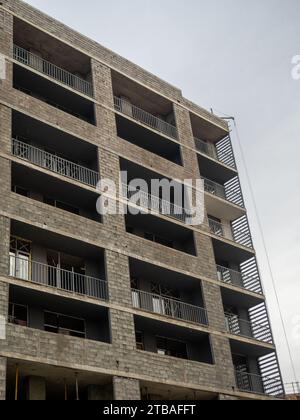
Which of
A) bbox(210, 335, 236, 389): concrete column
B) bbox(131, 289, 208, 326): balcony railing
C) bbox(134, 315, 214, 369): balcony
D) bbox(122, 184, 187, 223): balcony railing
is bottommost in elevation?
bbox(210, 335, 236, 389): concrete column

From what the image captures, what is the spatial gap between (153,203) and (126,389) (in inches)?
459

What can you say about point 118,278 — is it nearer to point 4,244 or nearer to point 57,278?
point 57,278

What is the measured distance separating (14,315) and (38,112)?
34.7 ft

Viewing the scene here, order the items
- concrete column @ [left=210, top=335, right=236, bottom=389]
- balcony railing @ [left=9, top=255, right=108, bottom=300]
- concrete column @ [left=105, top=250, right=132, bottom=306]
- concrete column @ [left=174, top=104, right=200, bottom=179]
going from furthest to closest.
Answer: concrete column @ [left=174, top=104, right=200, bottom=179] < concrete column @ [left=210, top=335, right=236, bottom=389] < concrete column @ [left=105, top=250, right=132, bottom=306] < balcony railing @ [left=9, top=255, right=108, bottom=300]

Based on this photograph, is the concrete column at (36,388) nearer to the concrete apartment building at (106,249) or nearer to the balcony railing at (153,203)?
the concrete apartment building at (106,249)

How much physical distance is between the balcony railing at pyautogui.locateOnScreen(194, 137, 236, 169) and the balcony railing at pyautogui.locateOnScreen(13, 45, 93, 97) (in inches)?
344

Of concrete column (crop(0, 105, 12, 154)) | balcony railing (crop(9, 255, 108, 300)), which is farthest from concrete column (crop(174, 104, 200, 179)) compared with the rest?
concrete column (crop(0, 105, 12, 154))

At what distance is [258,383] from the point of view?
1391 inches

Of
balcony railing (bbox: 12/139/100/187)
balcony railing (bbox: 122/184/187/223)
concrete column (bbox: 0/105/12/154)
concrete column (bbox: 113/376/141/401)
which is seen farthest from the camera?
balcony railing (bbox: 122/184/187/223)

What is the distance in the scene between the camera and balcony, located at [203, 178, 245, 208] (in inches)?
1624

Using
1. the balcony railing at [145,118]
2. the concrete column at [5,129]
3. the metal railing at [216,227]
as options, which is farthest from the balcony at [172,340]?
the balcony railing at [145,118]

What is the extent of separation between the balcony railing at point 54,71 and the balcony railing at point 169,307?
11952 mm

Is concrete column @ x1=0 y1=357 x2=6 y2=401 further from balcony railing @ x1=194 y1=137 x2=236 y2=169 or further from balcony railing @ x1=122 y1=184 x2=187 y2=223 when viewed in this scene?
balcony railing @ x1=194 y1=137 x2=236 y2=169
